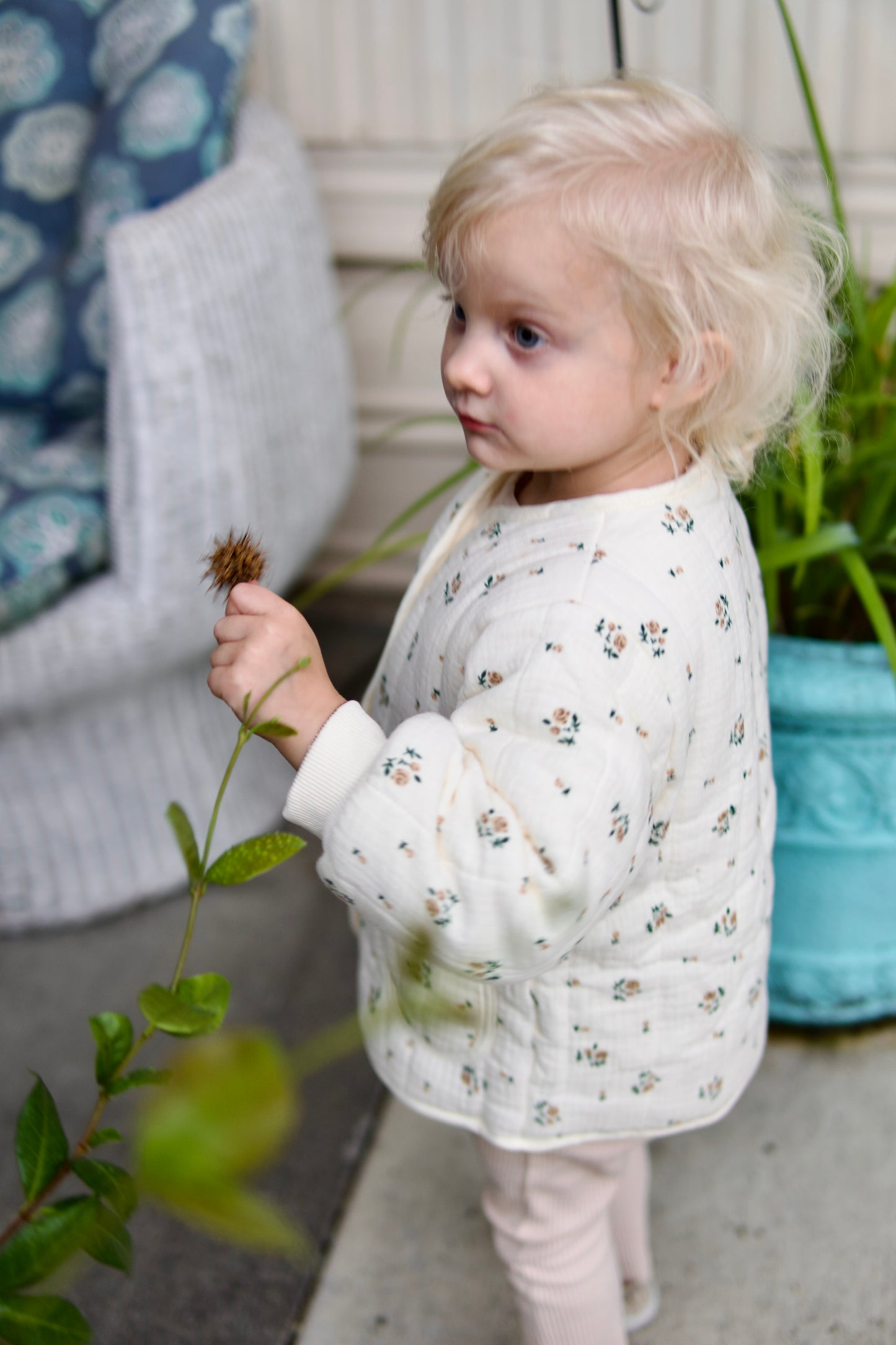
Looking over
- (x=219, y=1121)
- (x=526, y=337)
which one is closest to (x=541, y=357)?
(x=526, y=337)

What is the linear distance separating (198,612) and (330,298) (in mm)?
533

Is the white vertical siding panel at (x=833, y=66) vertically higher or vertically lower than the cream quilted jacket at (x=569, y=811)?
higher

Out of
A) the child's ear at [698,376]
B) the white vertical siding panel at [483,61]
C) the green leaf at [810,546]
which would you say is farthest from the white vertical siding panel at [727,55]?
the child's ear at [698,376]

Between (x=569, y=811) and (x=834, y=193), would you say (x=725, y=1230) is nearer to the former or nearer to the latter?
(x=569, y=811)

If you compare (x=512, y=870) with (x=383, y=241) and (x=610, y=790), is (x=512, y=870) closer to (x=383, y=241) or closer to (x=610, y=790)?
(x=610, y=790)

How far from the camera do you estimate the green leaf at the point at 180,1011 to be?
1.20 feet

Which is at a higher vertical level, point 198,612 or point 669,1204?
point 198,612

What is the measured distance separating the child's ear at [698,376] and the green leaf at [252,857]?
0.40 m

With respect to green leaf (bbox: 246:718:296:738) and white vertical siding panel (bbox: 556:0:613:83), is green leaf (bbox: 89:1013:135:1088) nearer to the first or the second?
green leaf (bbox: 246:718:296:738)

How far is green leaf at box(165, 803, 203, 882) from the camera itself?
370 millimetres

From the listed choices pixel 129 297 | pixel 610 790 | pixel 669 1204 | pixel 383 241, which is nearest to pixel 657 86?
pixel 610 790

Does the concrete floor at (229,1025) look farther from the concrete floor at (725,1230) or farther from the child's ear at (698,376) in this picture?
the child's ear at (698,376)

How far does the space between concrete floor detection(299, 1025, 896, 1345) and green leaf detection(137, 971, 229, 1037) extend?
29.0 inches

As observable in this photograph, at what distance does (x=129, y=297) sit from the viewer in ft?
4.10
